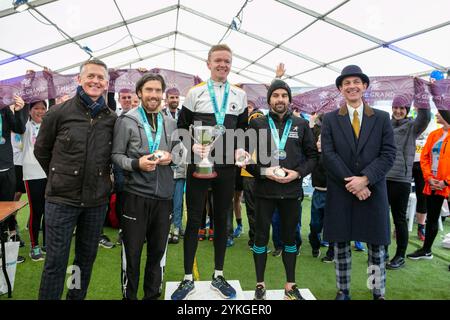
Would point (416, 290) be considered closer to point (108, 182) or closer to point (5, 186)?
point (108, 182)

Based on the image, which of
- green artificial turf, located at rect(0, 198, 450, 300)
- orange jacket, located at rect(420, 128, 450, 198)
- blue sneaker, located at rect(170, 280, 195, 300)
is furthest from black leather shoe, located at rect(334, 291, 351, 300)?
orange jacket, located at rect(420, 128, 450, 198)

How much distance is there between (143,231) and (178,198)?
2.19 metres

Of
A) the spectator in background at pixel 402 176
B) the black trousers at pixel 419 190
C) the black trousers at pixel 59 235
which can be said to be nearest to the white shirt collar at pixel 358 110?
the spectator in background at pixel 402 176

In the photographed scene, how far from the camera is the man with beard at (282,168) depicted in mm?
2656

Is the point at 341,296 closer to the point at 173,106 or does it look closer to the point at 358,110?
the point at 358,110

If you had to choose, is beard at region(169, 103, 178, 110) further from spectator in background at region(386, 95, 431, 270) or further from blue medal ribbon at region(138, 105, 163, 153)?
spectator in background at region(386, 95, 431, 270)

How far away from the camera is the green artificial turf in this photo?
3062 mm

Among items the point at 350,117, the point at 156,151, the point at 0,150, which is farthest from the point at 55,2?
the point at 350,117

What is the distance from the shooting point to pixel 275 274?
3529mm

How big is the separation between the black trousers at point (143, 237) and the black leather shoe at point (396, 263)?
284 centimetres

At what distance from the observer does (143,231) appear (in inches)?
92.4

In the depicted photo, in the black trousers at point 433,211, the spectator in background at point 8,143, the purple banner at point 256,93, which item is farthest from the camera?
the purple banner at point 256,93

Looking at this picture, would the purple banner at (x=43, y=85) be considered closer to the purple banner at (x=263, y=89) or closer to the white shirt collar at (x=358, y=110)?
the purple banner at (x=263, y=89)

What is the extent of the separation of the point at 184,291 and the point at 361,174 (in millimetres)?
1760
